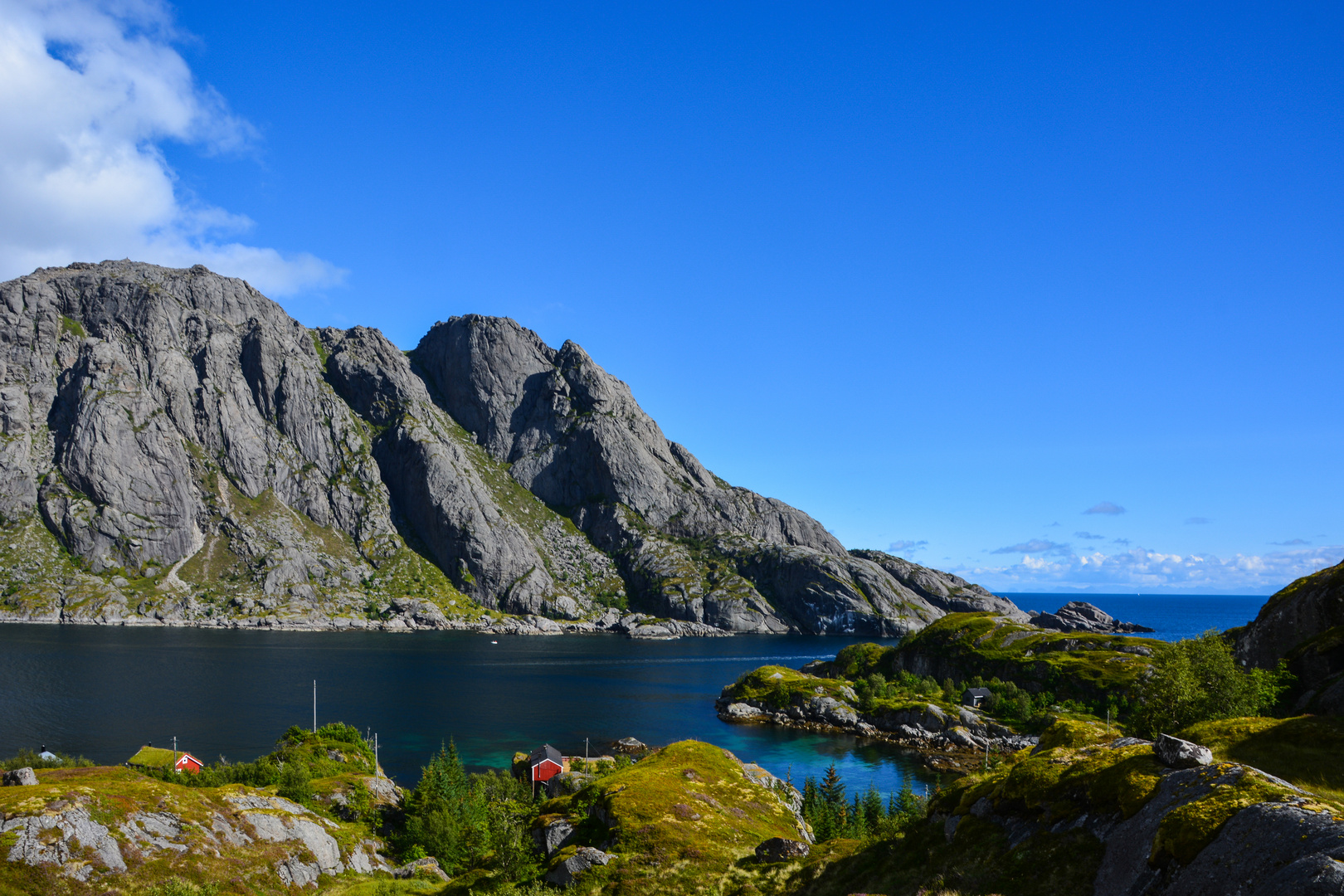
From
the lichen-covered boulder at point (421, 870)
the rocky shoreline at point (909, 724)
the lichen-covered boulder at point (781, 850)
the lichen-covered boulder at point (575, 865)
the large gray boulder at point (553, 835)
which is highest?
the lichen-covered boulder at point (781, 850)

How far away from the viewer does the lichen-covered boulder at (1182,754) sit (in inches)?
731

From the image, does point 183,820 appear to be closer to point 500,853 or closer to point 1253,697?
point 500,853

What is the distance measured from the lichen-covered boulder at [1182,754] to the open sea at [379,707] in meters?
81.1

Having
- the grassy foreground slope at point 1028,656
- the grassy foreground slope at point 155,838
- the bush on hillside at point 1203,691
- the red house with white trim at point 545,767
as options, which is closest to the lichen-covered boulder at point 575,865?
the grassy foreground slope at point 155,838

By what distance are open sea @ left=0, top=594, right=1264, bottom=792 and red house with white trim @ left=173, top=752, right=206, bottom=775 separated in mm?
18502

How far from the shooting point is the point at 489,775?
79.1m

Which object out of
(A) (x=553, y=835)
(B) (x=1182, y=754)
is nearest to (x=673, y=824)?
(A) (x=553, y=835)

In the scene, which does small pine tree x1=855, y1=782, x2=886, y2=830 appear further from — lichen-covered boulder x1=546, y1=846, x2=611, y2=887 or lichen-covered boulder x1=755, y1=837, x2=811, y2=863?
lichen-covered boulder x1=546, y1=846, x2=611, y2=887

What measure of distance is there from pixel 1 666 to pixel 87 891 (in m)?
142

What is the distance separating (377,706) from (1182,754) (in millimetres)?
132345

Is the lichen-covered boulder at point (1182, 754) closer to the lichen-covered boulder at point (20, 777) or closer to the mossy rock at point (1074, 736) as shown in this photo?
the mossy rock at point (1074, 736)

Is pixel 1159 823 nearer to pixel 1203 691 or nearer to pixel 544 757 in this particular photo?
pixel 1203 691

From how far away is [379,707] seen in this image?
127188mm

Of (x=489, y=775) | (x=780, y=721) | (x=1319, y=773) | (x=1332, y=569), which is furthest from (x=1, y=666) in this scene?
(x=1332, y=569)
